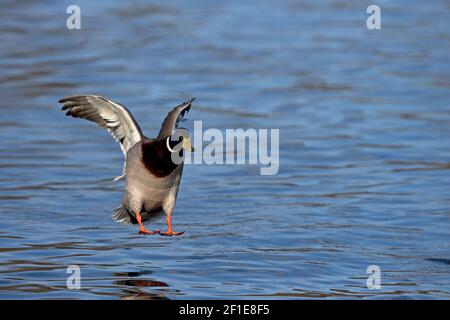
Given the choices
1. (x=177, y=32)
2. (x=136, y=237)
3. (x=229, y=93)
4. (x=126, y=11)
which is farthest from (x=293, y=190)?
(x=126, y=11)

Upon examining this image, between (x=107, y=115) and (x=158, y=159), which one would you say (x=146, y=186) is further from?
(x=107, y=115)

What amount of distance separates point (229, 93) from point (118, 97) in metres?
1.77

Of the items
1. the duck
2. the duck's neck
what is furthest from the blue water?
the duck's neck

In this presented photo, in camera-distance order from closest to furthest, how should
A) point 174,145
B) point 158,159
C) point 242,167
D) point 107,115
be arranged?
point 174,145 < point 158,159 < point 107,115 < point 242,167

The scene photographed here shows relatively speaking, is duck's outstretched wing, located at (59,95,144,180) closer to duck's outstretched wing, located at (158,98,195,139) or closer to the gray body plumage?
the gray body plumage

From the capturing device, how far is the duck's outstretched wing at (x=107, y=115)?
966 centimetres

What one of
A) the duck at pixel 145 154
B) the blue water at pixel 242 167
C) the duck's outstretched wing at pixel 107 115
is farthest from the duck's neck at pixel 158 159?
the blue water at pixel 242 167

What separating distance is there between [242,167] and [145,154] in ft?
14.4

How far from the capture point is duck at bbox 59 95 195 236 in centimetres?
926

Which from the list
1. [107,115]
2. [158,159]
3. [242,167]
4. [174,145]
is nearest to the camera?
[174,145]

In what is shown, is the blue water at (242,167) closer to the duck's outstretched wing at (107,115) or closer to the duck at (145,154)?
the duck at (145,154)

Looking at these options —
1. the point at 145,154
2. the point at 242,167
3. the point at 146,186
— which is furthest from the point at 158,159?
the point at 242,167

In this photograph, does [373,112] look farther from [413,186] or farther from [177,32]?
[177,32]

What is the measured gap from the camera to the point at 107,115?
32.0 ft
